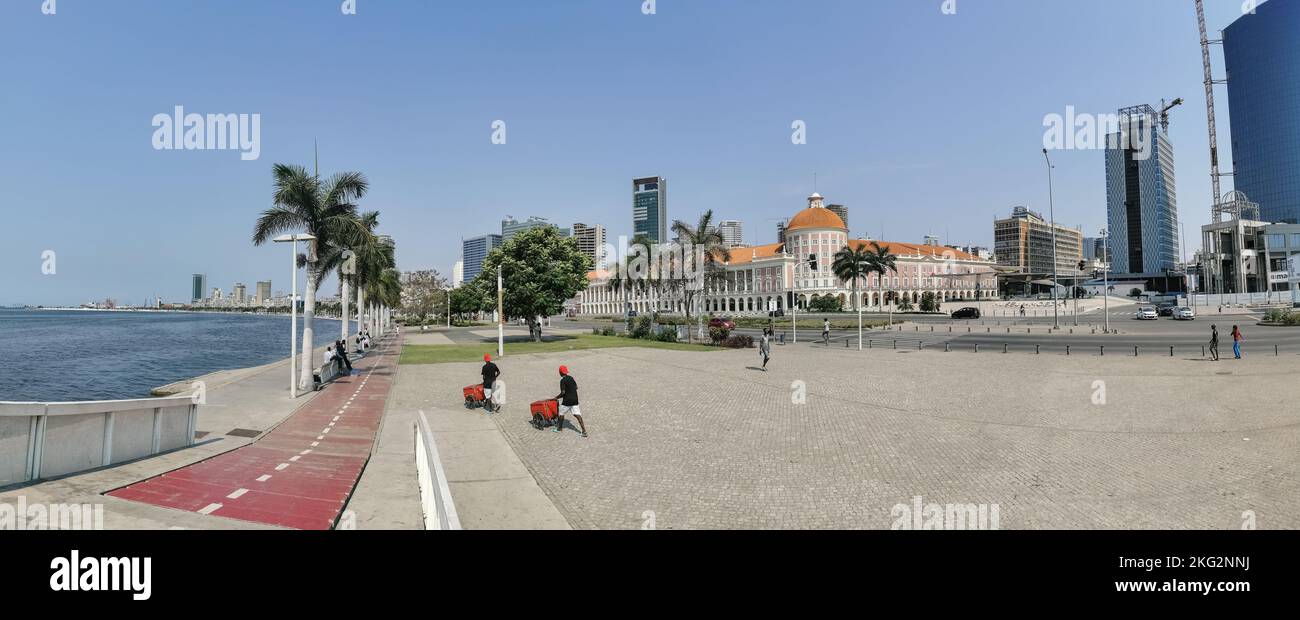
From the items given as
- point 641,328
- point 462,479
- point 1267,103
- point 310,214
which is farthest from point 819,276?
point 1267,103

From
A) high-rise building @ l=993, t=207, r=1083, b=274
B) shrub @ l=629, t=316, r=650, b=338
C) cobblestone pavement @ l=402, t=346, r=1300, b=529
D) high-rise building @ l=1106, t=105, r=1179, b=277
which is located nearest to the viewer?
cobblestone pavement @ l=402, t=346, r=1300, b=529

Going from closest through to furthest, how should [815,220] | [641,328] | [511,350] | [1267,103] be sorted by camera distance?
[511,350], [641,328], [815,220], [1267,103]

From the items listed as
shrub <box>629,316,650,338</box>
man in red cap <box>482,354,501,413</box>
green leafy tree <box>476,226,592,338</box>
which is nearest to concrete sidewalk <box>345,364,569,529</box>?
man in red cap <box>482,354,501,413</box>

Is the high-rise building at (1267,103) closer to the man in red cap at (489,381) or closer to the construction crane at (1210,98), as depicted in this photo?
the construction crane at (1210,98)

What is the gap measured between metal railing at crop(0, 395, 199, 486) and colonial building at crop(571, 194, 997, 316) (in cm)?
9862

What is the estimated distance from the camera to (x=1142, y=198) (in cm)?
18138

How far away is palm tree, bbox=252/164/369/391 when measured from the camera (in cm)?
2125

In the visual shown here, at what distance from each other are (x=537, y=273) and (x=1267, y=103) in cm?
19121

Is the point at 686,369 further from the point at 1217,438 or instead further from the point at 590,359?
the point at 1217,438

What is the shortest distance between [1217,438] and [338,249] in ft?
91.4

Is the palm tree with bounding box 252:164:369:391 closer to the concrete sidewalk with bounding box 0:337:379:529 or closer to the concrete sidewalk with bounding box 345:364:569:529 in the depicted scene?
the concrete sidewalk with bounding box 0:337:379:529

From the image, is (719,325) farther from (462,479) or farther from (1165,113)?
(1165,113)

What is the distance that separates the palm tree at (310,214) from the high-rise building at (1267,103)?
662 feet
